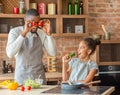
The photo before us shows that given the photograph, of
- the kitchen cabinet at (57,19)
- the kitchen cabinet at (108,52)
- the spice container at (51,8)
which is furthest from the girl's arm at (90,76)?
the spice container at (51,8)

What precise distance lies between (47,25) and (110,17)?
2.37 metres

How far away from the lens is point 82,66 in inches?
142

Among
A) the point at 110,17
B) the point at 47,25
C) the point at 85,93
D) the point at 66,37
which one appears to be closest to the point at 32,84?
the point at 85,93

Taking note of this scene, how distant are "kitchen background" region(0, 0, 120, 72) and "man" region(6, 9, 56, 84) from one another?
199 cm

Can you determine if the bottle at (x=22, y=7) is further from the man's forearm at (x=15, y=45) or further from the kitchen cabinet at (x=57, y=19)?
the man's forearm at (x=15, y=45)

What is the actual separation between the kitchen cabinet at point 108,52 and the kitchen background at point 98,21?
369 mm

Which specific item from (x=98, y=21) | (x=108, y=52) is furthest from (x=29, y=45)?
(x=98, y=21)

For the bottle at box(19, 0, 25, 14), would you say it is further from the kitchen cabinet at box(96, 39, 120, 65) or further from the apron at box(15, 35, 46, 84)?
the apron at box(15, 35, 46, 84)

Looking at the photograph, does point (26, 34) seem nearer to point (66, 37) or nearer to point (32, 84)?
point (32, 84)

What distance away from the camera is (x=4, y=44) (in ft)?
18.7

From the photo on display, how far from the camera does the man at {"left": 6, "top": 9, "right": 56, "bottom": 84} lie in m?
3.55

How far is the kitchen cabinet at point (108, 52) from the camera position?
5426mm

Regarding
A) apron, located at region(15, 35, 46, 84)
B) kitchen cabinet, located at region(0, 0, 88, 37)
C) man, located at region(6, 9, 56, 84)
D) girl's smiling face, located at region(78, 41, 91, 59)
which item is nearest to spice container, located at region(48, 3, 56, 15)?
kitchen cabinet, located at region(0, 0, 88, 37)

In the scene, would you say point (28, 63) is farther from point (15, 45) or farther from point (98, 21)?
point (98, 21)
